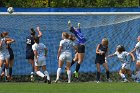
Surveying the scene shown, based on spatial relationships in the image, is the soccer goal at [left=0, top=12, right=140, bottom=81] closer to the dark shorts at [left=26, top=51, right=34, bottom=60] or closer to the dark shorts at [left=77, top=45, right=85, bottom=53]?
the dark shorts at [left=26, top=51, right=34, bottom=60]

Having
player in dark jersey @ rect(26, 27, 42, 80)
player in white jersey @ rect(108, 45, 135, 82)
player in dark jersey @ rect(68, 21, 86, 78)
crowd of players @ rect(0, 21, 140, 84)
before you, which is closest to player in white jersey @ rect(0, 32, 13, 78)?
crowd of players @ rect(0, 21, 140, 84)

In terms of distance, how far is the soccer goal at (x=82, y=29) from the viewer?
28.5m

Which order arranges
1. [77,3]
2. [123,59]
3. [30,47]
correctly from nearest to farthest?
[123,59] < [30,47] < [77,3]

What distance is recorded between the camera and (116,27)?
2912cm

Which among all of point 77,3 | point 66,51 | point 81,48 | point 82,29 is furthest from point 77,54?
point 77,3

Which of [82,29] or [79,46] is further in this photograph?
[82,29]

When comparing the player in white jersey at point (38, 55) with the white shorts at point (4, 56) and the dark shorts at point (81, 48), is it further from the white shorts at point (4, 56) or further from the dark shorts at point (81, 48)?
the dark shorts at point (81, 48)

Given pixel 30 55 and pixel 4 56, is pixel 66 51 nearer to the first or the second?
pixel 30 55

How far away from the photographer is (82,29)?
29.0 metres

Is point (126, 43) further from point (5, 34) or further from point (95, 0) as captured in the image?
point (95, 0)

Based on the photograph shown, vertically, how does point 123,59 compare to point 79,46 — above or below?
below

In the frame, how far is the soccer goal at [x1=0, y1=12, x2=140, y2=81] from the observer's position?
28484 mm

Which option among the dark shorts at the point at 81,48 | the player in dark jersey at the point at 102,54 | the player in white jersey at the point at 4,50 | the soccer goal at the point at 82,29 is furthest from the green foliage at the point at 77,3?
the player in dark jersey at the point at 102,54

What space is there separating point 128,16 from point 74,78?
3658 mm
